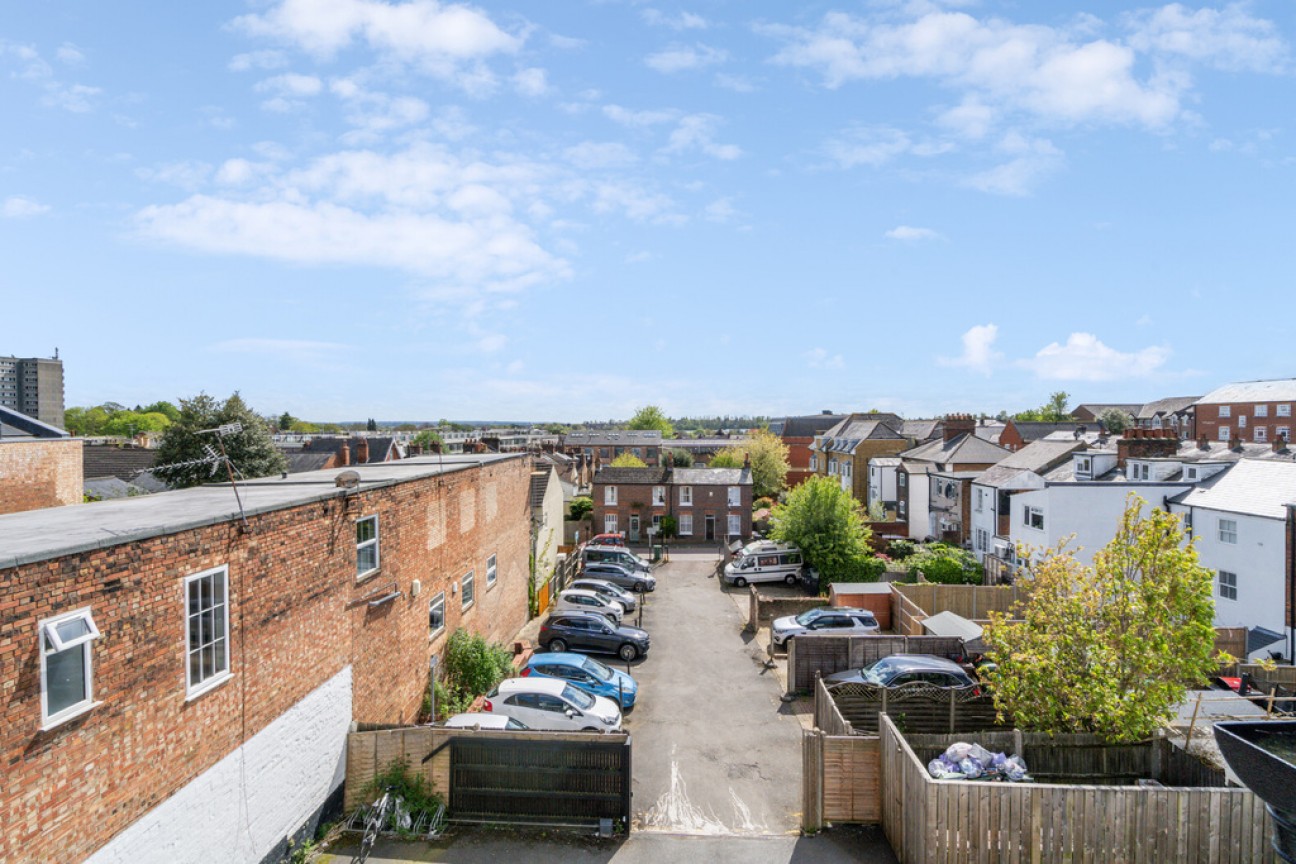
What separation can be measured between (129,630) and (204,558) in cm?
139

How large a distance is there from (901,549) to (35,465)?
36.5 meters

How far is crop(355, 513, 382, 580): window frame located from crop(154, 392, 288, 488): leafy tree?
→ 80.8 feet

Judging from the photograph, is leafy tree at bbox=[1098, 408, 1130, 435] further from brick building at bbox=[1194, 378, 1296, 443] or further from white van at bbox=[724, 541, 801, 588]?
white van at bbox=[724, 541, 801, 588]

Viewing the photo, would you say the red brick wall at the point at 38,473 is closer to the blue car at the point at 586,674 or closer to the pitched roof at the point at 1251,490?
the blue car at the point at 586,674

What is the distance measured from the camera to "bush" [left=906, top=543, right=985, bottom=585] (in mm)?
32656

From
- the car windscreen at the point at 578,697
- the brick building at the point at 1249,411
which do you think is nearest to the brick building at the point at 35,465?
the car windscreen at the point at 578,697

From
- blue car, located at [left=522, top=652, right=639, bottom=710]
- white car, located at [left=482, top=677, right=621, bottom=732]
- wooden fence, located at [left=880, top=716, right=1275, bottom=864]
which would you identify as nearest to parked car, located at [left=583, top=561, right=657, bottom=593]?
blue car, located at [left=522, top=652, right=639, bottom=710]

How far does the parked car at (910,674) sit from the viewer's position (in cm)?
1700

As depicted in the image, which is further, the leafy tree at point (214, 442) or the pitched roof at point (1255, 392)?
the pitched roof at point (1255, 392)

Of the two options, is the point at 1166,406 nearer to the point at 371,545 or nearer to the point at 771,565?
the point at 771,565

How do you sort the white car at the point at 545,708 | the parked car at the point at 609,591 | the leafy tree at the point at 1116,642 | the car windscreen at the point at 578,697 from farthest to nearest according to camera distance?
the parked car at the point at 609,591, the car windscreen at the point at 578,697, the white car at the point at 545,708, the leafy tree at the point at 1116,642

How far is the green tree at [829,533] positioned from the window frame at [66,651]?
28845mm

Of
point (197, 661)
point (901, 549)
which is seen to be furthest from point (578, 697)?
point (901, 549)

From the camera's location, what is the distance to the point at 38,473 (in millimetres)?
19891
